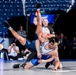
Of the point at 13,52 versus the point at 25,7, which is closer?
the point at 13,52

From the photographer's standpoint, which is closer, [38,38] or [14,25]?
[38,38]

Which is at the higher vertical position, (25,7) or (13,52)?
(25,7)

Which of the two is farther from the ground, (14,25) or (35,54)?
(14,25)

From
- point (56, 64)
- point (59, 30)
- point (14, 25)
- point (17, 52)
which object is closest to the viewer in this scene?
point (56, 64)

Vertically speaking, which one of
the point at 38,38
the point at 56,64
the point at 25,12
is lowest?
the point at 56,64

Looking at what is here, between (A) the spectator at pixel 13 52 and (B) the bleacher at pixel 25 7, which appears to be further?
(B) the bleacher at pixel 25 7

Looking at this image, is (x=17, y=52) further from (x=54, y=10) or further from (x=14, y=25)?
(x=54, y=10)

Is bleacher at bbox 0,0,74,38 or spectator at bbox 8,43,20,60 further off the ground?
bleacher at bbox 0,0,74,38

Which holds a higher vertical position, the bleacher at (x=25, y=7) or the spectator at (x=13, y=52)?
the bleacher at (x=25, y=7)

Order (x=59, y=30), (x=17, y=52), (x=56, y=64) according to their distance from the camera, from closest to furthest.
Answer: (x=56, y=64) → (x=17, y=52) → (x=59, y=30)

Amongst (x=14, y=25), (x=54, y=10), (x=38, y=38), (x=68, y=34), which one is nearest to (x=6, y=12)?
(x=14, y=25)

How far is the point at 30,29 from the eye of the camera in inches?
570

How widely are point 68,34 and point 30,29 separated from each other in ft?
6.07

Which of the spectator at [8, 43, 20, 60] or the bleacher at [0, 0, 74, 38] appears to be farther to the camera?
the bleacher at [0, 0, 74, 38]
